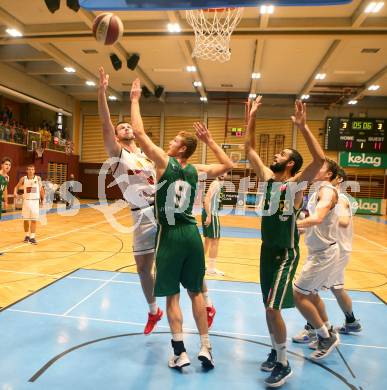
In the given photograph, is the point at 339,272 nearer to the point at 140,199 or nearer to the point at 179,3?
the point at 140,199

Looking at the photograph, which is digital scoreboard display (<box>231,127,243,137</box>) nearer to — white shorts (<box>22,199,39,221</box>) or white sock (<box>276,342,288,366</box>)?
white shorts (<box>22,199,39,221</box>)

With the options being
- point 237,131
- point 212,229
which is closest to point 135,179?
point 212,229

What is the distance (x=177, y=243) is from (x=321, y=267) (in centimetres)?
154

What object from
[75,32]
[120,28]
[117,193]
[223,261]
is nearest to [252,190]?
[117,193]

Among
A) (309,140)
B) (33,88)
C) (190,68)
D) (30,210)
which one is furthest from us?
(33,88)

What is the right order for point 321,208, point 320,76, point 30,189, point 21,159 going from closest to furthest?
point 321,208, point 30,189, point 320,76, point 21,159

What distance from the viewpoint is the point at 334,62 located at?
15.8m

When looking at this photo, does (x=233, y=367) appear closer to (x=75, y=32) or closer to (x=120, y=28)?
(x=120, y=28)

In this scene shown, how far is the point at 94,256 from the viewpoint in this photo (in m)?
8.21

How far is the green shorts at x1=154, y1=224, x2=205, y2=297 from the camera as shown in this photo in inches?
137

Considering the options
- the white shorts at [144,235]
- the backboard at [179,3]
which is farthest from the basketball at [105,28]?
the white shorts at [144,235]

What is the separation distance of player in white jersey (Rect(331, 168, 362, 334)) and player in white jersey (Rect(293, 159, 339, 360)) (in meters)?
0.18

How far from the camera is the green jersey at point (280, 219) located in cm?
339

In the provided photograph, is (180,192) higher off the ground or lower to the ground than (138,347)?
higher
